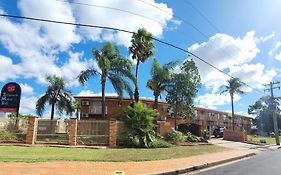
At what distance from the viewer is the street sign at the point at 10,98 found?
83.2 feet

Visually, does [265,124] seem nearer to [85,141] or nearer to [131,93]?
[131,93]

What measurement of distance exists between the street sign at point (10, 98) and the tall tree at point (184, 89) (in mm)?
16920

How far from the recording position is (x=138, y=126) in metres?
22.4

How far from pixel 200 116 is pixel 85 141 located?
1670 inches

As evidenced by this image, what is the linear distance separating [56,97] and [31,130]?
15787 millimetres

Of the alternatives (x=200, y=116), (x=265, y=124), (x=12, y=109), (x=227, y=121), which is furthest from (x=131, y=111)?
(x=265, y=124)

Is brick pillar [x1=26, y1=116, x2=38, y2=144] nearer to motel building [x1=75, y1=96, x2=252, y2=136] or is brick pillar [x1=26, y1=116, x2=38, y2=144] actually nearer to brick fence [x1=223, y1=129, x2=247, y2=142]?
motel building [x1=75, y1=96, x2=252, y2=136]

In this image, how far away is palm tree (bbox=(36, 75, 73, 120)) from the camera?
35844 mm

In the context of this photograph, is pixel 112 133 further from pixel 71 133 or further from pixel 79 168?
pixel 79 168

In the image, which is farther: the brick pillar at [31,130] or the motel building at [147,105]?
the motel building at [147,105]

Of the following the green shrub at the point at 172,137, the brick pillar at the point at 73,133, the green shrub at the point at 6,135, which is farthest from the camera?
the green shrub at the point at 172,137

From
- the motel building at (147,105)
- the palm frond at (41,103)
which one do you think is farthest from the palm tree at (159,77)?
the palm frond at (41,103)

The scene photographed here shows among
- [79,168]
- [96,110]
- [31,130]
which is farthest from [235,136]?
[79,168]

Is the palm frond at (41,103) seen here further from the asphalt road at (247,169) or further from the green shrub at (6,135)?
the asphalt road at (247,169)
